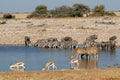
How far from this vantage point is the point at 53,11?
85.5m

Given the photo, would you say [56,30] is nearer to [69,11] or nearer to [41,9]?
[69,11]

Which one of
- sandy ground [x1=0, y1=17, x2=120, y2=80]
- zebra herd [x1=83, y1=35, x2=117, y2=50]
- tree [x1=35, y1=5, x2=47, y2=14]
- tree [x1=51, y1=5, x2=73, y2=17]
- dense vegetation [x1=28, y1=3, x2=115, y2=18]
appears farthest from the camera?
tree [x1=35, y1=5, x2=47, y2=14]

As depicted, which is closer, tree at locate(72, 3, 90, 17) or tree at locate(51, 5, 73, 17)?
tree at locate(51, 5, 73, 17)

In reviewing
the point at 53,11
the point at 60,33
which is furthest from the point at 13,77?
the point at 53,11

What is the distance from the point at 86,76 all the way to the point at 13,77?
8.52 feet

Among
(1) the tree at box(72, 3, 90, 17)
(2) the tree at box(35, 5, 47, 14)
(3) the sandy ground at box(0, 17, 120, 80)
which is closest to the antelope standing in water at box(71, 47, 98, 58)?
(3) the sandy ground at box(0, 17, 120, 80)

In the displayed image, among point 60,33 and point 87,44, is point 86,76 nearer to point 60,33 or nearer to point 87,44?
point 87,44

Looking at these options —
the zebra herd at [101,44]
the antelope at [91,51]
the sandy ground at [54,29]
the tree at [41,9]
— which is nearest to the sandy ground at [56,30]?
the sandy ground at [54,29]

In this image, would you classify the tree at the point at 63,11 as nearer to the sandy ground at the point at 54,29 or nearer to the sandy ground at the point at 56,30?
the sandy ground at the point at 54,29

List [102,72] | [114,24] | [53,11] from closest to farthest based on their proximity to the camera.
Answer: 1. [102,72]
2. [114,24]
3. [53,11]

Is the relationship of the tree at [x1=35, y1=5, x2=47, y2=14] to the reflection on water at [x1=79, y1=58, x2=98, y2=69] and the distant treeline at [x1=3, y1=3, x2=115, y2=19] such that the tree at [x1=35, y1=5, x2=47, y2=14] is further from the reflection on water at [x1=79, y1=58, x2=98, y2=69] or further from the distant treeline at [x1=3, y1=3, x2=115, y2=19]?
the reflection on water at [x1=79, y1=58, x2=98, y2=69]

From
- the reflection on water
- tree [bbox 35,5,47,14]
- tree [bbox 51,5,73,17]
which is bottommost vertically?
tree [bbox 35,5,47,14]

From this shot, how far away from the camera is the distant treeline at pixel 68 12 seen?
7812cm

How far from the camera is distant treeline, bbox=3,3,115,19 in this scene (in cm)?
7812
